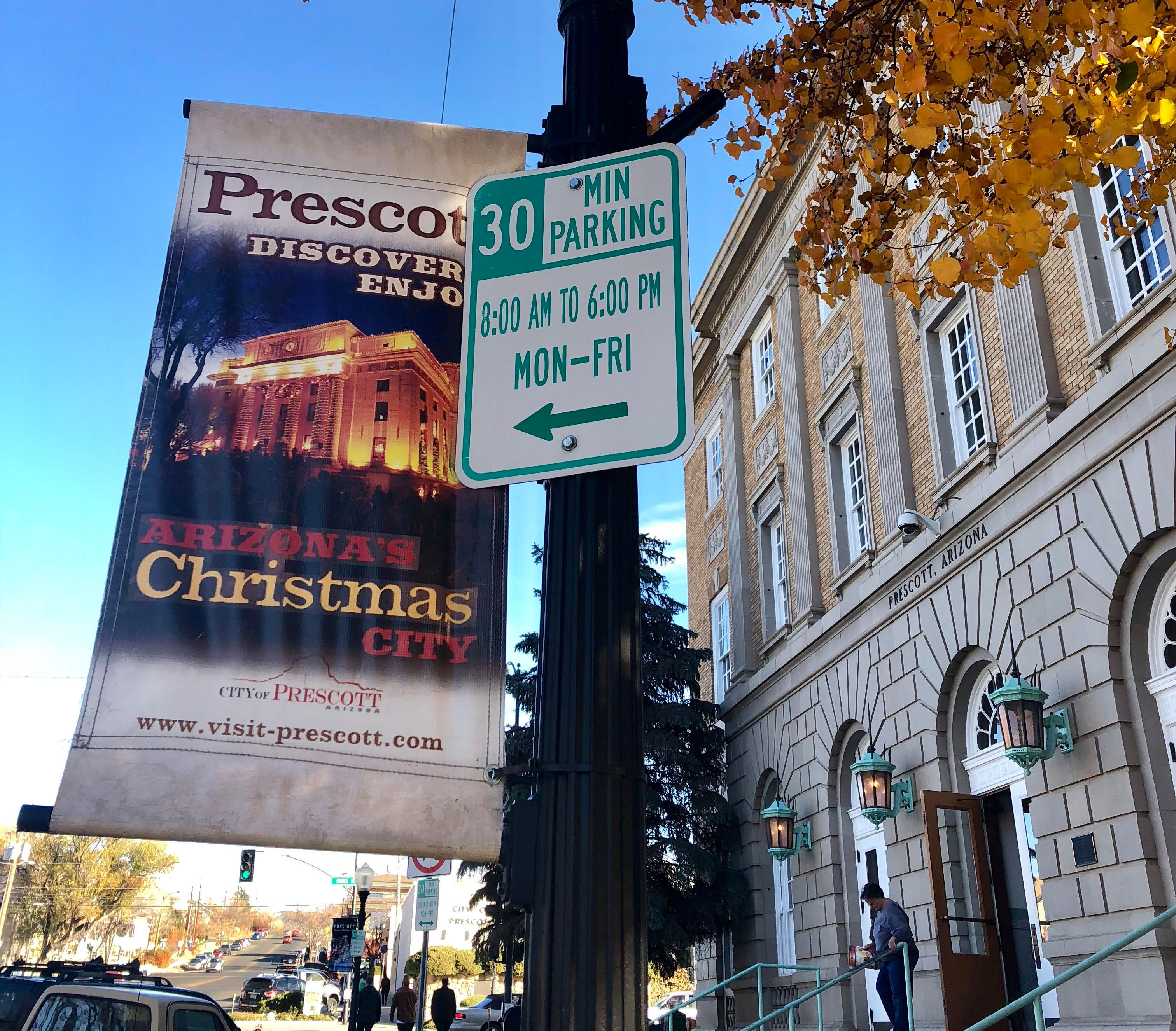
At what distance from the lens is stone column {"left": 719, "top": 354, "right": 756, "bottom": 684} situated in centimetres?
2592

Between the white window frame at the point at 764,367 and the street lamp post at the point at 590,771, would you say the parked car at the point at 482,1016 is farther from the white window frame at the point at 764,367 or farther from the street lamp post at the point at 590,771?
the street lamp post at the point at 590,771

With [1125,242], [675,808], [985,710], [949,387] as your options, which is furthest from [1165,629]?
[675,808]

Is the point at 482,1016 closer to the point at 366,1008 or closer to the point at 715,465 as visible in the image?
the point at 366,1008

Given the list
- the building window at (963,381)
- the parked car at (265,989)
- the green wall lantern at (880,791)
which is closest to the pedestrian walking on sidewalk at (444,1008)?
the green wall lantern at (880,791)

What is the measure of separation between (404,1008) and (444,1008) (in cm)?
88

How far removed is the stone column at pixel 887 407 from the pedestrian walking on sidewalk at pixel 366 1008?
13899 millimetres

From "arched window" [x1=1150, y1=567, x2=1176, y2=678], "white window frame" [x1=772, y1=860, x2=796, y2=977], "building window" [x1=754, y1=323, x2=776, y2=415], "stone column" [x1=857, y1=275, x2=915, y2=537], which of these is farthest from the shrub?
"arched window" [x1=1150, y1=567, x2=1176, y2=678]

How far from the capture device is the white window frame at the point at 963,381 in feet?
53.8

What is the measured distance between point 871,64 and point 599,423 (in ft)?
22.1

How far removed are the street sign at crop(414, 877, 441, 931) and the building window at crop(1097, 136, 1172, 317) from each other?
12395 millimetres

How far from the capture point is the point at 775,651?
2370 cm

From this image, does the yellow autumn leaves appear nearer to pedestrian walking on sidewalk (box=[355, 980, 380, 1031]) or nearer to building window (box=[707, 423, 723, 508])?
pedestrian walking on sidewalk (box=[355, 980, 380, 1031])

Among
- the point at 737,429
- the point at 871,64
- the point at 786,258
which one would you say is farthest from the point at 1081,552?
the point at 737,429

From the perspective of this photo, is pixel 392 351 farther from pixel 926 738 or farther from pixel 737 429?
pixel 737 429
